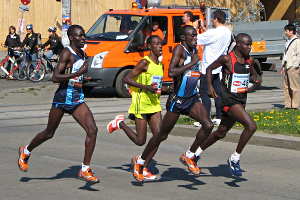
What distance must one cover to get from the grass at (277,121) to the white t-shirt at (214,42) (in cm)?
133

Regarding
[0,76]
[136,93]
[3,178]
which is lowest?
[0,76]

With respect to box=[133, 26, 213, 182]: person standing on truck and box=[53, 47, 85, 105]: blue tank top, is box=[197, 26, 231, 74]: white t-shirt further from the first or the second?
box=[53, 47, 85, 105]: blue tank top

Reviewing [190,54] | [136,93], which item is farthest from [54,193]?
[190,54]

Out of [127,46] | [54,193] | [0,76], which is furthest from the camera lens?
[0,76]

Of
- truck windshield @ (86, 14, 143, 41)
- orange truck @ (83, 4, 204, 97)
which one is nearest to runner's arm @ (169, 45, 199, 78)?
orange truck @ (83, 4, 204, 97)

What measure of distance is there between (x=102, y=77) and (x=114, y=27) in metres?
1.75

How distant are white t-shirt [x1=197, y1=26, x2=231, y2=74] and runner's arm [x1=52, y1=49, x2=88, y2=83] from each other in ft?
13.4

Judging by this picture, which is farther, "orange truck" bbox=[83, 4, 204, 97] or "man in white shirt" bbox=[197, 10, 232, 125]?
"orange truck" bbox=[83, 4, 204, 97]

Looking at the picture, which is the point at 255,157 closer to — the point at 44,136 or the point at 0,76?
the point at 44,136

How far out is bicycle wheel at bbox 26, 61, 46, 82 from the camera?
25.0m

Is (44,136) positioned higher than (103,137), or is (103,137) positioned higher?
(44,136)

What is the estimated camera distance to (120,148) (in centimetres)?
1235

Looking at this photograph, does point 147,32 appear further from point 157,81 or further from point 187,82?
point 157,81

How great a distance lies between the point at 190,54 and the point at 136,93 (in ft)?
2.50
